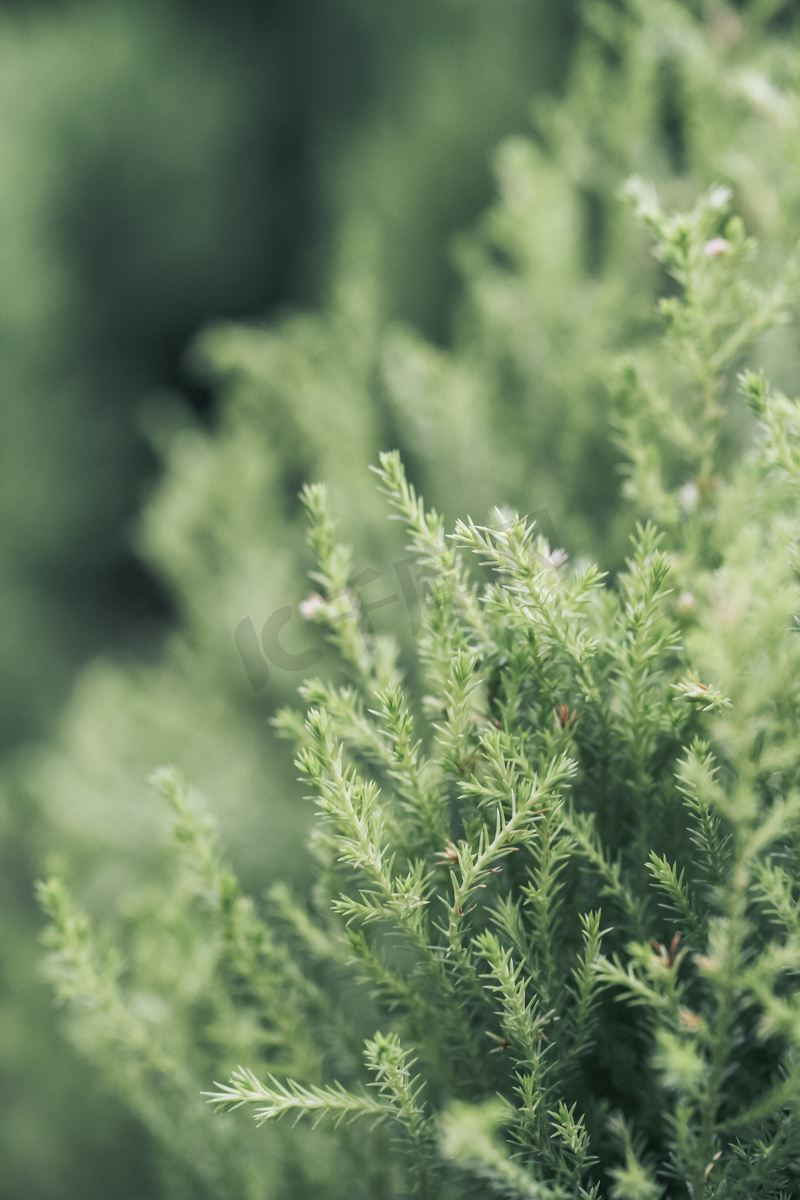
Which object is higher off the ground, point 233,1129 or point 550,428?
point 550,428

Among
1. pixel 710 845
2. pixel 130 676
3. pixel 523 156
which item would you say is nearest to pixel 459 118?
pixel 523 156

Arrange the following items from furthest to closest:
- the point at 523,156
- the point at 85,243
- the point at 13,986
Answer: the point at 85,243, the point at 13,986, the point at 523,156

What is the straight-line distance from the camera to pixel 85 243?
138 centimetres

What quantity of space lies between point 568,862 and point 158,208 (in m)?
1.38

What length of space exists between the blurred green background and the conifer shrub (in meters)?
0.69

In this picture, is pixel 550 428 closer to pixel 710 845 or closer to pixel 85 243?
pixel 710 845

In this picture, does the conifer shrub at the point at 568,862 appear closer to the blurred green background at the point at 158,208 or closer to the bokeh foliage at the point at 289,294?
the bokeh foliage at the point at 289,294

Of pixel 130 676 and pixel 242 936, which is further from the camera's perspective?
pixel 130 676

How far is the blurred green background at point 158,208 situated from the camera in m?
1.07

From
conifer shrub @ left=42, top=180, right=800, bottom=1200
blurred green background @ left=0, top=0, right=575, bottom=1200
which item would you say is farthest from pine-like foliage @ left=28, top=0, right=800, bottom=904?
blurred green background @ left=0, top=0, right=575, bottom=1200

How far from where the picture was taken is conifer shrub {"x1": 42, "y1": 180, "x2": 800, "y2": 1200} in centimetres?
28

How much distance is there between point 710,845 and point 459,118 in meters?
1.01

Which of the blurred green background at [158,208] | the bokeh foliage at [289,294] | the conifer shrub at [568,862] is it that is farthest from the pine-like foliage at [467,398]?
the blurred green background at [158,208]

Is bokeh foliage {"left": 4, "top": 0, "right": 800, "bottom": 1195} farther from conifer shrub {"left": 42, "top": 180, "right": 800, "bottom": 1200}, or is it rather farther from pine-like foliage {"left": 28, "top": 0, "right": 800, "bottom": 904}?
conifer shrub {"left": 42, "top": 180, "right": 800, "bottom": 1200}
